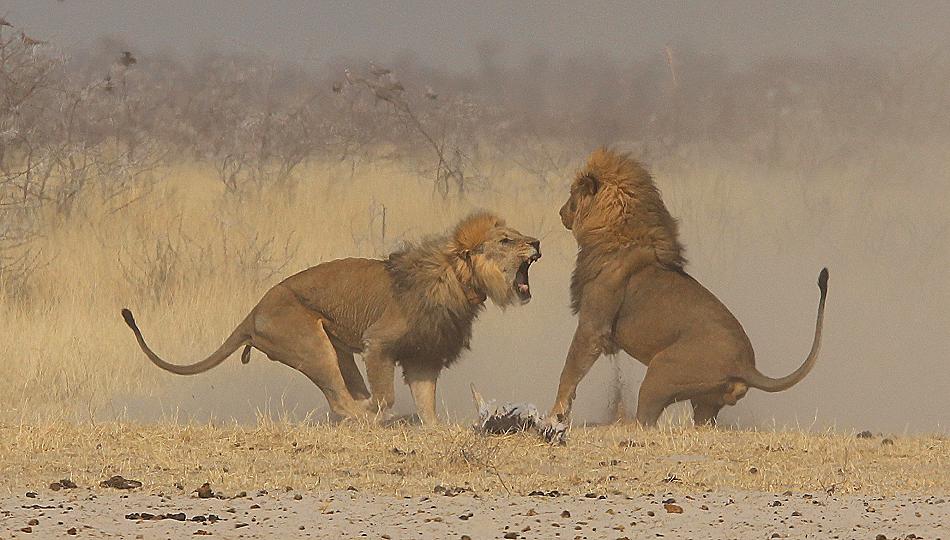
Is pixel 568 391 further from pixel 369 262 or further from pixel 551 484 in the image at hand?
pixel 551 484

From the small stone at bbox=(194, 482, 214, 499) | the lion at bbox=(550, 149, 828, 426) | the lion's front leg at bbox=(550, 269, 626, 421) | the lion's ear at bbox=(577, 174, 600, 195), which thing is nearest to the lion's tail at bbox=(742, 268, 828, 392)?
the lion at bbox=(550, 149, 828, 426)

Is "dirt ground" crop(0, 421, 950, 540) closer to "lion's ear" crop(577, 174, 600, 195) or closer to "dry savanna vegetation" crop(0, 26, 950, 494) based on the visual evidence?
"dry savanna vegetation" crop(0, 26, 950, 494)

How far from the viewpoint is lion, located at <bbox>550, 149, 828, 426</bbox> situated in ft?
34.5

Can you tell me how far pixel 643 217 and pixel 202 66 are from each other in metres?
19.4

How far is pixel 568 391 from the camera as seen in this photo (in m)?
10.8

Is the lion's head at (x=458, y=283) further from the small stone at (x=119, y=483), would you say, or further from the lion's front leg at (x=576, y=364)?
the small stone at (x=119, y=483)

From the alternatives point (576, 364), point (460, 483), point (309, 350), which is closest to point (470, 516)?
point (460, 483)

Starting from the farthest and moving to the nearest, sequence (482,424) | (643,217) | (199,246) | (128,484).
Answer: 1. (199,246)
2. (643,217)
3. (482,424)
4. (128,484)

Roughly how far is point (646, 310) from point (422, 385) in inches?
52.6

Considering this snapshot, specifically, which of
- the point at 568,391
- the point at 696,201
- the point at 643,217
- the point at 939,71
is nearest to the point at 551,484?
the point at 568,391

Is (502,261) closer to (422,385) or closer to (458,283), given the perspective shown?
(458,283)

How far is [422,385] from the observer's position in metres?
10.7

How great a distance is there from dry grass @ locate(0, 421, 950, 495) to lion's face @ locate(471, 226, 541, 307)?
0.90 metres

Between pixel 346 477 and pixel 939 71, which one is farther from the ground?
pixel 939 71
